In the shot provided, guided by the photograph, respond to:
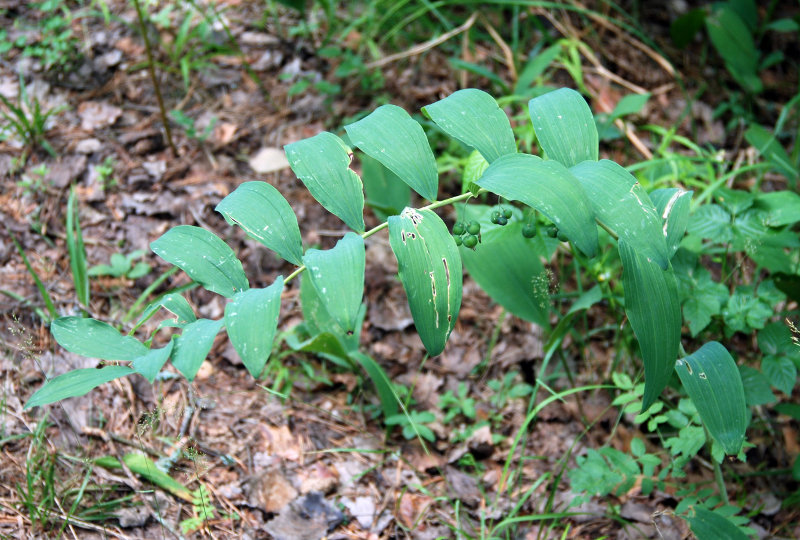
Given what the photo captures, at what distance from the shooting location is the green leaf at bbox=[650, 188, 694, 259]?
118cm

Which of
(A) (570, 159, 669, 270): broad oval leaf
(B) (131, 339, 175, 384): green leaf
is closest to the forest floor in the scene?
(B) (131, 339, 175, 384): green leaf

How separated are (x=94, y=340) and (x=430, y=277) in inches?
23.5

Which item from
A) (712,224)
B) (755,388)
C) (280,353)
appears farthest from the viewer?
(280,353)

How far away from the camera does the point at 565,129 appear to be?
46.8 inches

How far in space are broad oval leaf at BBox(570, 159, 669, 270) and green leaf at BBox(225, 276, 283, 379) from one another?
56 centimetres

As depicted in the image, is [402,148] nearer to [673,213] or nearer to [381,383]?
[673,213]

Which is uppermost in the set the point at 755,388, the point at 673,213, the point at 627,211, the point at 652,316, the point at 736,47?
the point at 627,211

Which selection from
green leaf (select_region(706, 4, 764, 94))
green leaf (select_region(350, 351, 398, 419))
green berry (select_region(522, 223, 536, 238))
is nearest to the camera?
green berry (select_region(522, 223, 536, 238))

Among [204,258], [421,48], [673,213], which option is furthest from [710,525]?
[421,48]

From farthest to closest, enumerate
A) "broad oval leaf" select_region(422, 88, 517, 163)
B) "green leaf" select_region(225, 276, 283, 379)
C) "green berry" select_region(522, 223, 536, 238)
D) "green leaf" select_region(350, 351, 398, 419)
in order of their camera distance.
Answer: "green leaf" select_region(350, 351, 398, 419), "green berry" select_region(522, 223, 536, 238), "broad oval leaf" select_region(422, 88, 517, 163), "green leaf" select_region(225, 276, 283, 379)

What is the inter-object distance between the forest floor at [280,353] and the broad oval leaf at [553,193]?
796 mm

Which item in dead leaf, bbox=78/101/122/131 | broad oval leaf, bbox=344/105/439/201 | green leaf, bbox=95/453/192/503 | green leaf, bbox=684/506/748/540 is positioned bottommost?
green leaf, bbox=684/506/748/540

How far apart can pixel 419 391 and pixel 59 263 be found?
1.34 m

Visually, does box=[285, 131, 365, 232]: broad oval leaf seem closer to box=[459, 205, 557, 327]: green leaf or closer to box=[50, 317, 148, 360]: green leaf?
box=[50, 317, 148, 360]: green leaf
